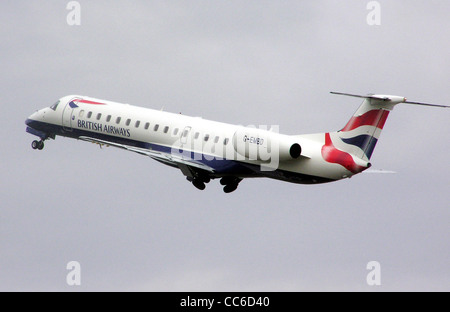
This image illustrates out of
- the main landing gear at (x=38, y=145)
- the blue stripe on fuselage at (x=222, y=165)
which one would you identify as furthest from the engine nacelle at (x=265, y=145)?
the main landing gear at (x=38, y=145)

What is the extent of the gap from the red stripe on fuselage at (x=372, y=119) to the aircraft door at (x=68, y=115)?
16.0 m

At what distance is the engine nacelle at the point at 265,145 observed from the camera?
54.4m

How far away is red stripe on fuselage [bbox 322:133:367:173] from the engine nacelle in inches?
46.6

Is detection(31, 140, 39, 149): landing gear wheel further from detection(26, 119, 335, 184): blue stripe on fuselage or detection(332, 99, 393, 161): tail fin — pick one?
detection(332, 99, 393, 161): tail fin

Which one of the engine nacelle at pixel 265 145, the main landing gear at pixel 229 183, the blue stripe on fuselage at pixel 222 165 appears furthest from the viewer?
the main landing gear at pixel 229 183

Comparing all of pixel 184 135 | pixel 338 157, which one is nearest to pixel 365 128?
pixel 338 157

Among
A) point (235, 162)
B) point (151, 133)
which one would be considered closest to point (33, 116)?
point (151, 133)

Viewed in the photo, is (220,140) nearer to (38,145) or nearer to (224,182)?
(224,182)

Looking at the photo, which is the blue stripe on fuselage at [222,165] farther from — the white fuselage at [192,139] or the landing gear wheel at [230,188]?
the landing gear wheel at [230,188]

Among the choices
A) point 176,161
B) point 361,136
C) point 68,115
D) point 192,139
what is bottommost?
point 361,136

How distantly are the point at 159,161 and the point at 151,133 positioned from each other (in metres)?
1.75

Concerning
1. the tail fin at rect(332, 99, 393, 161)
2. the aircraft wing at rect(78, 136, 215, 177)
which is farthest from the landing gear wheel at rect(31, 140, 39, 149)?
the tail fin at rect(332, 99, 393, 161)

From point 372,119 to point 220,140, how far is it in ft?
23.9

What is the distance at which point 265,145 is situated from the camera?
180ft
